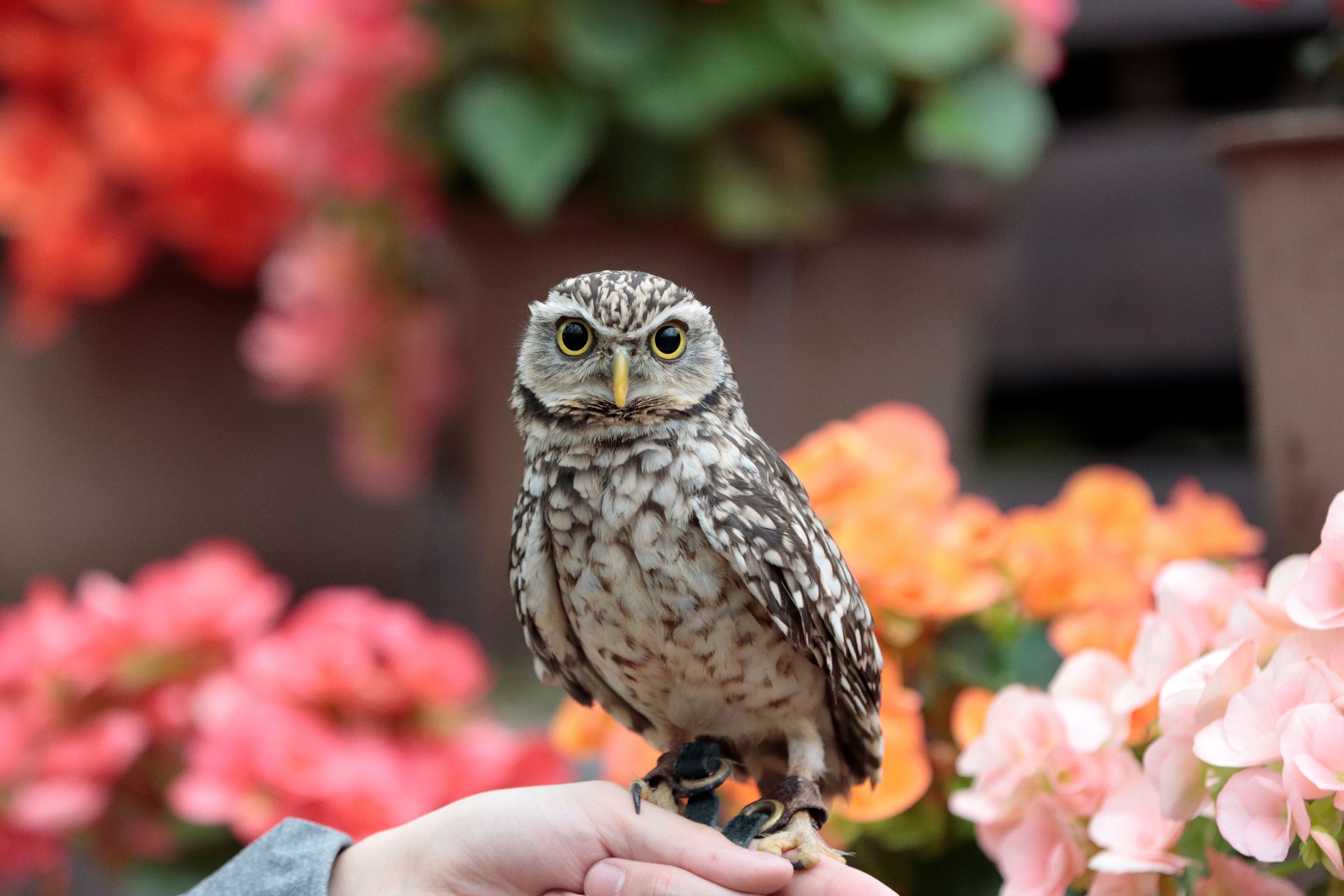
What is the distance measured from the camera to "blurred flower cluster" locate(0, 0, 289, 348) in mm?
2070

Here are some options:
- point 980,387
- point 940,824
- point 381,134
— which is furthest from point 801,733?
point 980,387

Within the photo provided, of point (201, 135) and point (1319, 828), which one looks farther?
point (201, 135)

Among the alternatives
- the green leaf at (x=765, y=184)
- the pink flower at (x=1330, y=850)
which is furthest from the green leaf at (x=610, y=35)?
the pink flower at (x=1330, y=850)

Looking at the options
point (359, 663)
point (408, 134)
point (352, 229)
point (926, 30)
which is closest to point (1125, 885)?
point (359, 663)

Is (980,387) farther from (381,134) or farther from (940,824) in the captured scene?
(940,824)

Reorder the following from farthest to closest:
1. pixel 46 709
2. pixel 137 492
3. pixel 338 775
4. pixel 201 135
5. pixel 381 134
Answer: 1. pixel 137 492
2. pixel 201 135
3. pixel 381 134
4. pixel 46 709
5. pixel 338 775

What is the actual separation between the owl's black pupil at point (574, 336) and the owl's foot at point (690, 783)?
331 millimetres

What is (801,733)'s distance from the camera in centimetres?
93

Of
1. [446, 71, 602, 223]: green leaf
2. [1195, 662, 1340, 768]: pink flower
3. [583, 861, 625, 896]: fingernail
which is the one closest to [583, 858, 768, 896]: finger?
[583, 861, 625, 896]: fingernail

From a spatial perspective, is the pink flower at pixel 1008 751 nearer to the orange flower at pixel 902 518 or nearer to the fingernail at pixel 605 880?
the orange flower at pixel 902 518

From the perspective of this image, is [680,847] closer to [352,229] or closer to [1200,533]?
[1200,533]

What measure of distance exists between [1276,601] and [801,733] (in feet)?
1.22

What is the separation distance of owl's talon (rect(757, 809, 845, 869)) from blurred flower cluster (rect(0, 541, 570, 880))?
0.52 m

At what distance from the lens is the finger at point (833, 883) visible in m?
0.82
